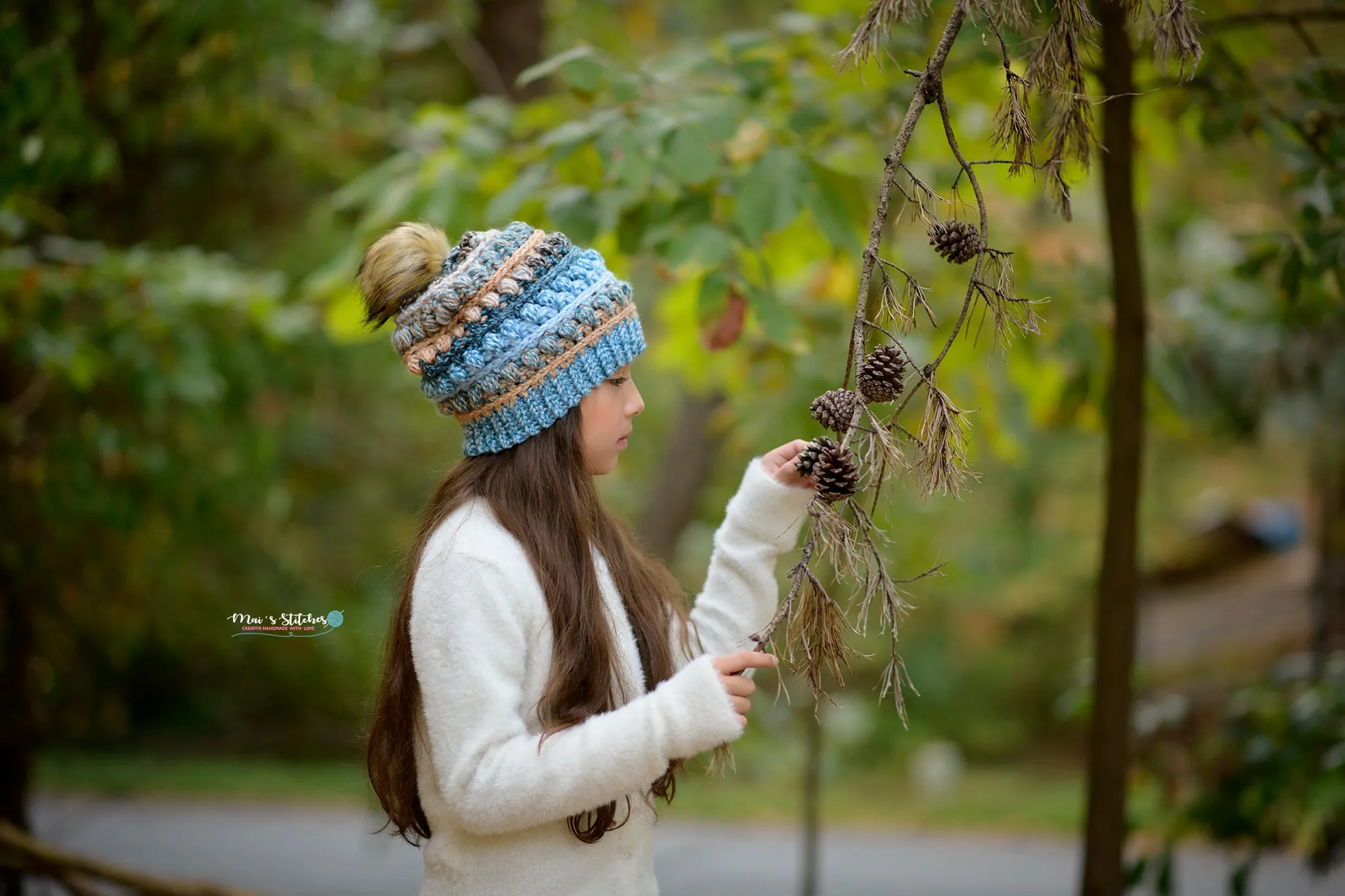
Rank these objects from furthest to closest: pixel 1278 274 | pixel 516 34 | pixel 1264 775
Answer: pixel 516 34
pixel 1278 274
pixel 1264 775

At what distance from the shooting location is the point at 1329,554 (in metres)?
5.31

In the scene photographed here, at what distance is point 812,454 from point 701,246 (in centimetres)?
85

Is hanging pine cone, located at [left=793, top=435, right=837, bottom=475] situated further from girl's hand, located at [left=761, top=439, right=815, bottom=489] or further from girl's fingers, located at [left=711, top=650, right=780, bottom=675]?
girl's hand, located at [left=761, top=439, right=815, bottom=489]

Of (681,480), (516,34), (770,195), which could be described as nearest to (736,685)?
(770,195)

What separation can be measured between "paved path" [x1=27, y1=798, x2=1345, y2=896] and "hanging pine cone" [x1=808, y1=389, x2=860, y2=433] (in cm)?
467

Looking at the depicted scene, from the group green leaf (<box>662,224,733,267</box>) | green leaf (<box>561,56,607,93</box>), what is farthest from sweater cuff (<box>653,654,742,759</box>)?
green leaf (<box>561,56,607,93</box>)

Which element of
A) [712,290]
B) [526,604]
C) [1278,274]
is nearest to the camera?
[526,604]

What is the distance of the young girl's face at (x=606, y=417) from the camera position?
5.21 ft

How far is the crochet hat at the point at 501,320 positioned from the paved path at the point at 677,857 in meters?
4.28

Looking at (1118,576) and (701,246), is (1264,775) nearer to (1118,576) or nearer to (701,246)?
(1118,576)

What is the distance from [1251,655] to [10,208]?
779 cm

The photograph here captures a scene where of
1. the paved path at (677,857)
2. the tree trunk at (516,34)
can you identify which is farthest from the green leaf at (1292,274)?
the paved path at (677,857)

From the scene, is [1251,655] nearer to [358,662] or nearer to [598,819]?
[358,662]

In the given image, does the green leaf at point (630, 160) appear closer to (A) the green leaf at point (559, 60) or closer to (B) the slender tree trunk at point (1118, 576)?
(A) the green leaf at point (559, 60)
